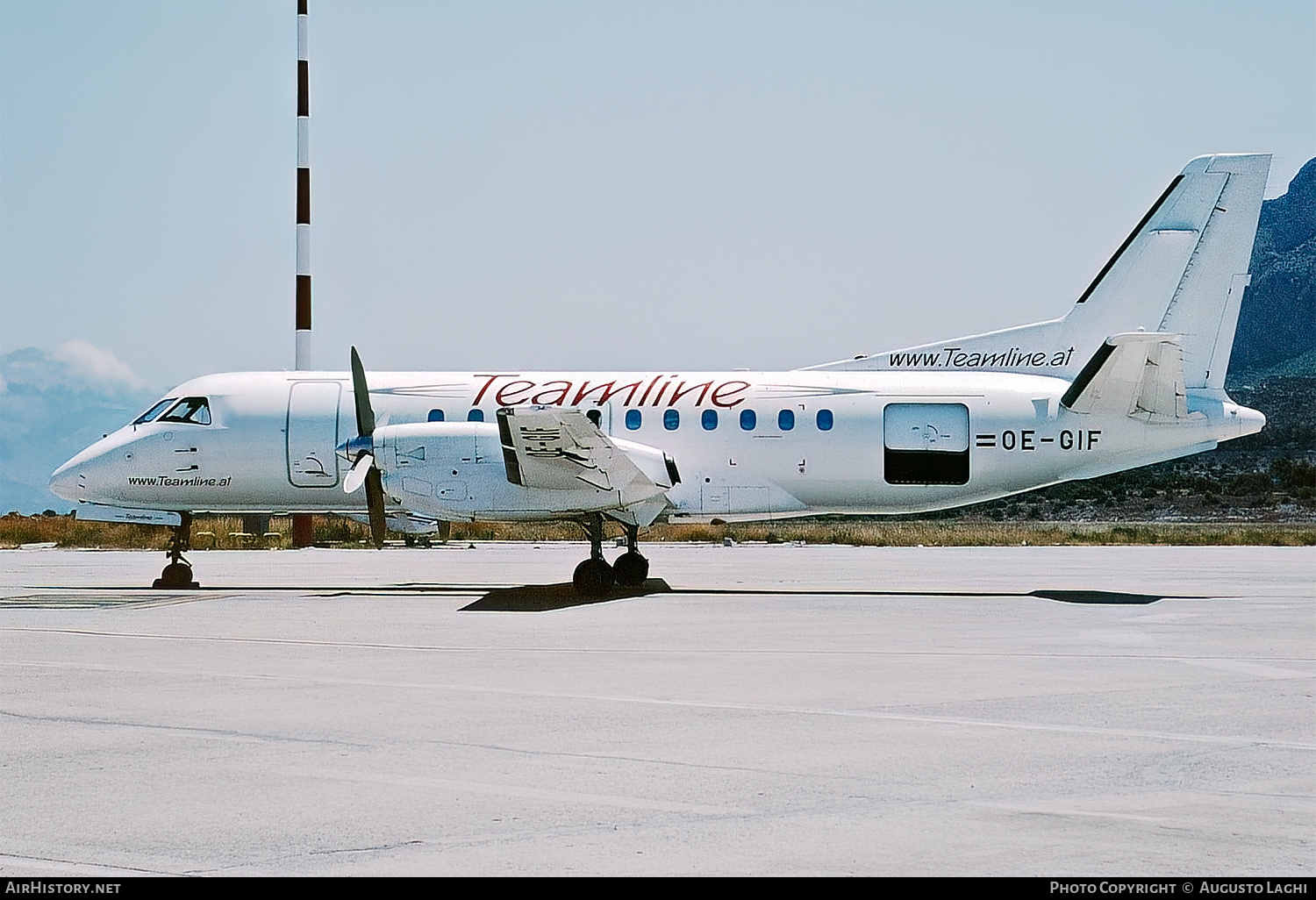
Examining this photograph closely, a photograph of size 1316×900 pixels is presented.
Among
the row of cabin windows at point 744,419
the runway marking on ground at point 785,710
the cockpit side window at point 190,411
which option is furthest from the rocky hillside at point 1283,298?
the runway marking on ground at point 785,710

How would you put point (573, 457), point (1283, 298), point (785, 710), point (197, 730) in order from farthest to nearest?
point (1283, 298) < point (573, 457) < point (785, 710) < point (197, 730)

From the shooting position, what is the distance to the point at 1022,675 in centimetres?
1212

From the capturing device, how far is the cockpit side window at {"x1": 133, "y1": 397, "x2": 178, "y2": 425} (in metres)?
24.8

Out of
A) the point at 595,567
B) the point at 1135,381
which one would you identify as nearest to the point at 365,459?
the point at 595,567

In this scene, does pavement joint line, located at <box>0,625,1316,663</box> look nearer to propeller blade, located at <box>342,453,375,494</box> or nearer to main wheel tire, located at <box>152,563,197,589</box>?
Result: propeller blade, located at <box>342,453,375,494</box>

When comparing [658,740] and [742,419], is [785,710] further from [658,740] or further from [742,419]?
[742,419]

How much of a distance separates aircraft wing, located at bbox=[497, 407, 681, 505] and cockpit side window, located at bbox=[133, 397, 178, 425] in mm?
7425

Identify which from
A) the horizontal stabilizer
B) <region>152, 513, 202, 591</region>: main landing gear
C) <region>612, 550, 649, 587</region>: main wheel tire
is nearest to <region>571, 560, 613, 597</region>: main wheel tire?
<region>612, 550, 649, 587</region>: main wheel tire

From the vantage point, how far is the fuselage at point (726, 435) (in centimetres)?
2334

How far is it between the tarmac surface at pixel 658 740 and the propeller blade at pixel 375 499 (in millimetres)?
3243

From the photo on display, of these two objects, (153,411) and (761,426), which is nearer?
(761,426)

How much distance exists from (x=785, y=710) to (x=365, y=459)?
520 inches

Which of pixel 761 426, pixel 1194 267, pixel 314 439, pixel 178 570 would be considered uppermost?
pixel 1194 267

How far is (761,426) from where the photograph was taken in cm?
2384
